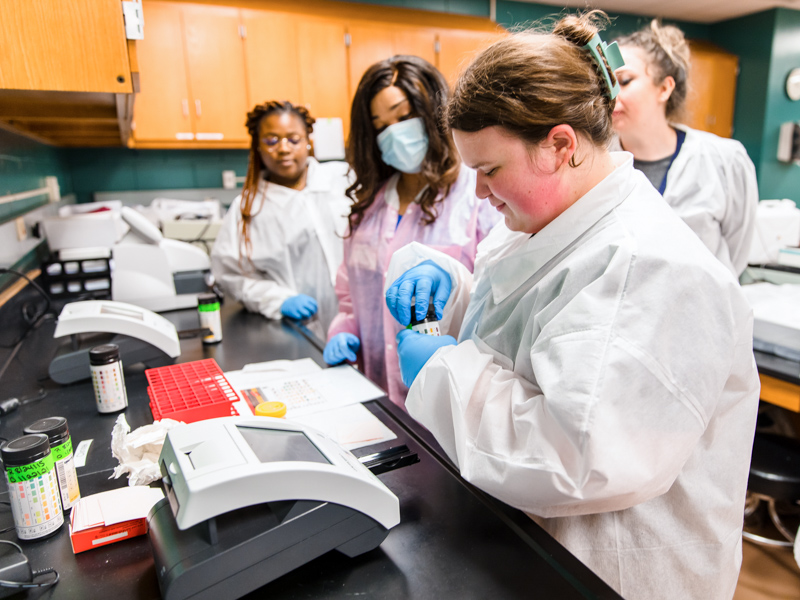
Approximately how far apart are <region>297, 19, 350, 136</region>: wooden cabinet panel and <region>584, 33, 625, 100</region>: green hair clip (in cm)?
290

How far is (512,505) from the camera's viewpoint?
0.72m

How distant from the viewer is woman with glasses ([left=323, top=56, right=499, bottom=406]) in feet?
4.75

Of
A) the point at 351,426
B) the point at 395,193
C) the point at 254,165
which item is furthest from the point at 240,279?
the point at 351,426

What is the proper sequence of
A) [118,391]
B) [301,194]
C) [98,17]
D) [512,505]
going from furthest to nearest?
[301,194], [118,391], [98,17], [512,505]

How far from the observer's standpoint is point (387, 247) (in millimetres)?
1576

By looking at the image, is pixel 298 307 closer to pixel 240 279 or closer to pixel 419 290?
pixel 240 279

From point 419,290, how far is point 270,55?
115 inches

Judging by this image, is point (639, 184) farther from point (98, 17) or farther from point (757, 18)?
point (757, 18)

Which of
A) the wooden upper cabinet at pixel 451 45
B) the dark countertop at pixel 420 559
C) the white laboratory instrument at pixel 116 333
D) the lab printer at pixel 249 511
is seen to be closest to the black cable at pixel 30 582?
the dark countertop at pixel 420 559

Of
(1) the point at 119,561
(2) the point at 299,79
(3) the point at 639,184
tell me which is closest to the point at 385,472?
(1) the point at 119,561

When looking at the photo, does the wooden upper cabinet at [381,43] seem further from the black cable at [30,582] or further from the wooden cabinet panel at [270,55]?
the black cable at [30,582]

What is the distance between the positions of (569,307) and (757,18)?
6.05 meters

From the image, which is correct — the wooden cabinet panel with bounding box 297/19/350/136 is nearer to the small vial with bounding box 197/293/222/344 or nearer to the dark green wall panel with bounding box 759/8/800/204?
A: the small vial with bounding box 197/293/222/344

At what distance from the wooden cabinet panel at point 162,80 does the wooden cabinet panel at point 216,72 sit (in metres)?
0.06
